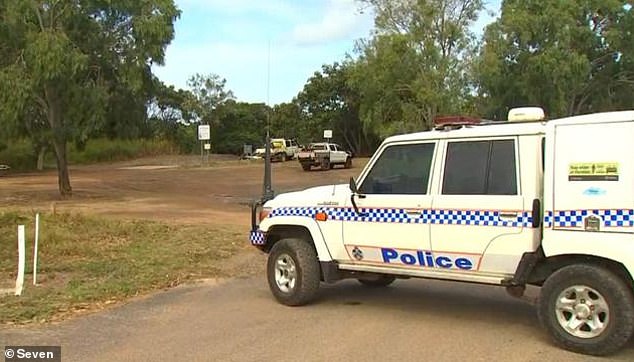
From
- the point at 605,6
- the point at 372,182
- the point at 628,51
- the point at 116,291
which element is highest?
the point at 605,6

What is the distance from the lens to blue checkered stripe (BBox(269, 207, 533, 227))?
22.6 ft

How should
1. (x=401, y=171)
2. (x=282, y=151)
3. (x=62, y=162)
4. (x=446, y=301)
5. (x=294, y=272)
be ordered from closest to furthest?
(x=401, y=171) < (x=294, y=272) < (x=446, y=301) < (x=62, y=162) < (x=282, y=151)

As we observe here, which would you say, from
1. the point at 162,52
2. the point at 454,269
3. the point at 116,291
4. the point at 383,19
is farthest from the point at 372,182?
the point at 383,19

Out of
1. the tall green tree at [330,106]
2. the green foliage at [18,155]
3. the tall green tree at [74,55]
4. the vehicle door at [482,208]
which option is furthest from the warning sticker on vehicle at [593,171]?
the tall green tree at [330,106]

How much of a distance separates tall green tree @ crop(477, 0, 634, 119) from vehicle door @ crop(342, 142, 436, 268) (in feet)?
137

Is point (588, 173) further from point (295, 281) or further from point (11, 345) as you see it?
point (11, 345)

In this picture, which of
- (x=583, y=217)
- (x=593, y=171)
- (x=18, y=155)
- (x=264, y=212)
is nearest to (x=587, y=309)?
(x=583, y=217)

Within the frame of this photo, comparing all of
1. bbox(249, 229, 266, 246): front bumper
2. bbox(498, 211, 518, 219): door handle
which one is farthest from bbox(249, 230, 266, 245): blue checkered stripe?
bbox(498, 211, 518, 219): door handle

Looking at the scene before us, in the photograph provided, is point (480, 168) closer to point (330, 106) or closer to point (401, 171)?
point (401, 171)

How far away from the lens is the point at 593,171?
6387 millimetres

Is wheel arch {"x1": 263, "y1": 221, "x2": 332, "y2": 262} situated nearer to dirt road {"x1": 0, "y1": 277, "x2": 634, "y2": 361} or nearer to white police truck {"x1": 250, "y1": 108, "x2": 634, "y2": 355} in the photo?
white police truck {"x1": 250, "y1": 108, "x2": 634, "y2": 355}

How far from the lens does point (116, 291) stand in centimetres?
930

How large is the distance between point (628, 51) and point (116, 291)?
52043 mm

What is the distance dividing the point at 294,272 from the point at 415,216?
1793 mm
